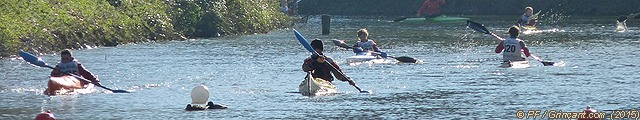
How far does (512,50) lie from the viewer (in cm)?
3528

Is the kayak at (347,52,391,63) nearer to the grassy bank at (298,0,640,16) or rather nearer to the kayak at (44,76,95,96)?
the kayak at (44,76,95,96)

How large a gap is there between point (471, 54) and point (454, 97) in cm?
1579

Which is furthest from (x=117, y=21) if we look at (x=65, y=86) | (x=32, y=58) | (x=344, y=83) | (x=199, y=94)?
(x=199, y=94)

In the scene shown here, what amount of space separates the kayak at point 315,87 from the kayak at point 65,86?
4664 mm

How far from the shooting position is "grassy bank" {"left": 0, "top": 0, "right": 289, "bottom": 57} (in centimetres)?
4400

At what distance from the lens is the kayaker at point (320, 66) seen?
27.5 metres

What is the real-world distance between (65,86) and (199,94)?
14.9 feet

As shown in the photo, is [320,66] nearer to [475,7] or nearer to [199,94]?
[199,94]

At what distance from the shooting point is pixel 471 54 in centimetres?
4284

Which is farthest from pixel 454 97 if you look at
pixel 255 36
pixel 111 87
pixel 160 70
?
pixel 255 36

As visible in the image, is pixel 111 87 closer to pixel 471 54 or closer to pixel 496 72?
pixel 496 72

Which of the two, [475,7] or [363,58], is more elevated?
[475,7]

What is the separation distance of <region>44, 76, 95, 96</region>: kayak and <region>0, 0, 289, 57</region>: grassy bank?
40.8ft

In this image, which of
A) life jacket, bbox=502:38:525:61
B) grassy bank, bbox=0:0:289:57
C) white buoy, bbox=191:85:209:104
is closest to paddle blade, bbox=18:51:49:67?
white buoy, bbox=191:85:209:104
